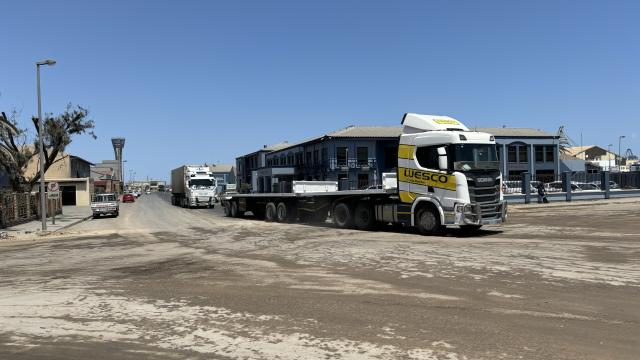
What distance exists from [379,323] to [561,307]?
9.12 ft

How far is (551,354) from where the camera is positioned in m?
5.49

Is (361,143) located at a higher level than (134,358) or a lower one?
higher

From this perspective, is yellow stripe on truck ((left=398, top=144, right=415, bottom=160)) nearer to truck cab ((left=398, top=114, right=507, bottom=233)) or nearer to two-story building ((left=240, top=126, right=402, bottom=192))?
truck cab ((left=398, top=114, right=507, bottom=233))

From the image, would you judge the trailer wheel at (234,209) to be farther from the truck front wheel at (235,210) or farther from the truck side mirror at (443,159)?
the truck side mirror at (443,159)

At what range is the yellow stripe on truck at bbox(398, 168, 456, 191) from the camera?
55.7ft

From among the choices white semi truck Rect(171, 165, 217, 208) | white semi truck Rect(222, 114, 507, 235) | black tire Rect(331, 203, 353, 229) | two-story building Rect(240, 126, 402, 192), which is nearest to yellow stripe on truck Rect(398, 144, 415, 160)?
white semi truck Rect(222, 114, 507, 235)

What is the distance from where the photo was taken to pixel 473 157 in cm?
1714

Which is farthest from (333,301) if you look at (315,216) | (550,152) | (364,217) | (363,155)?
(550,152)

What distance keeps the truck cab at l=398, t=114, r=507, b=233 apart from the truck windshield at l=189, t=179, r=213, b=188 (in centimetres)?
3183

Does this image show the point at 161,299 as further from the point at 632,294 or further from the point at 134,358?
the point at 632,294

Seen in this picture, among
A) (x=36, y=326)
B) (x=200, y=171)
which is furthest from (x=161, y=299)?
(x=200, y=171)

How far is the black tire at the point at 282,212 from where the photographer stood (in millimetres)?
26172

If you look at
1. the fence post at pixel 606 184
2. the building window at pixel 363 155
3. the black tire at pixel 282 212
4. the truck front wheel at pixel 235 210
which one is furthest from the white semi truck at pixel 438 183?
the building window at pixel 363 155

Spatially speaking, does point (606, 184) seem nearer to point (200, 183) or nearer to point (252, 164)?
point (200, 183)
